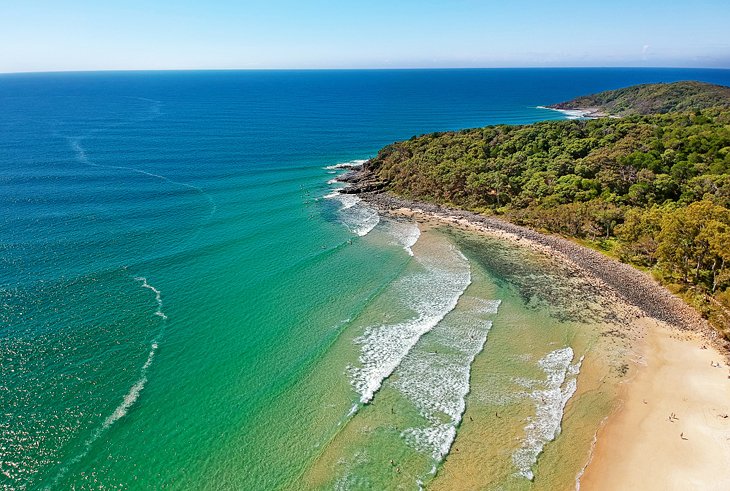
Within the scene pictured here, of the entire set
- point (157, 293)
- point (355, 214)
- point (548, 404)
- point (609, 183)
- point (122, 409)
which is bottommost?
point (548, 404)

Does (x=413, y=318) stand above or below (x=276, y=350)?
below

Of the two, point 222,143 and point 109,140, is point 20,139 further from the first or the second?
point 222,143

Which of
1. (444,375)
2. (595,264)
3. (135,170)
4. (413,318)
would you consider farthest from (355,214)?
(135,170)

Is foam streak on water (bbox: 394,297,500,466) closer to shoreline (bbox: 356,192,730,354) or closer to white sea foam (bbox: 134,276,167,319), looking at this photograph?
shoreline (bbox: 356,192,730,354)

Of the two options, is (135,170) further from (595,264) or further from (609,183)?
(609,183)

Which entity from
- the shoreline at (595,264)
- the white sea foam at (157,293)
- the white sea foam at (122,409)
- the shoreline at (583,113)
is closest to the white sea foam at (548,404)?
the shoreline at (595,264)

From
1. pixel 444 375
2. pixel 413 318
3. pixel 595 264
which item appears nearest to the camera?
pixel 444 375

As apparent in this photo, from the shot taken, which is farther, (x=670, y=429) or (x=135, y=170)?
(x=135, y=170)

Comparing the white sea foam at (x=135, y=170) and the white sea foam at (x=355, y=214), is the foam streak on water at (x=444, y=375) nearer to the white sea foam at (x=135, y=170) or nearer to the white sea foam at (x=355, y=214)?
the white sea foam at (x=355, y=214)
